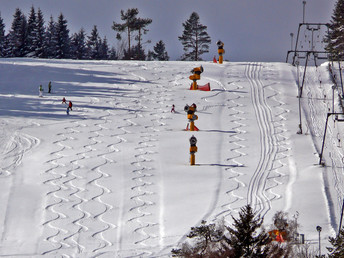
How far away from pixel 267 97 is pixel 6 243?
24.6 metres

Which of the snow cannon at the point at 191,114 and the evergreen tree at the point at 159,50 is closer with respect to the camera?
the snow cannon at the point at 191,114

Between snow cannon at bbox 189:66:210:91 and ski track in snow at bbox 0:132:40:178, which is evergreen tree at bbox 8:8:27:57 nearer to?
snow cannon at bbox 189:66:210:91

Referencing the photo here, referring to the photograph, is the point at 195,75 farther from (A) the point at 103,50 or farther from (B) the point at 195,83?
(A) the point at 103,50

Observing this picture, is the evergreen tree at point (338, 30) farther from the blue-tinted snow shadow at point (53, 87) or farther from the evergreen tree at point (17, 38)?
the evergreen tree at point (17, 38)

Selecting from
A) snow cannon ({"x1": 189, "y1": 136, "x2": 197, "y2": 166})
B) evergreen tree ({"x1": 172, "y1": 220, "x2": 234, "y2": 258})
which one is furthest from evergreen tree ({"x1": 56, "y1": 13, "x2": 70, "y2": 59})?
evergreen tree ({"x1": 172, "y1": 220, "x2": 234, "y2": 258})

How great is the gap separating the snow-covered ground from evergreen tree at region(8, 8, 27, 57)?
68.7ft

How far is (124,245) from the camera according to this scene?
2578 centimetres

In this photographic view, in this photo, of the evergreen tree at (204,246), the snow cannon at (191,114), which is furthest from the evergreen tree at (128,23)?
the evergreen tree at (204,246)

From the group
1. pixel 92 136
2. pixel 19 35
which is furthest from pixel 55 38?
pixel 92 136

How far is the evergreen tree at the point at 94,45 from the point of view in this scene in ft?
274

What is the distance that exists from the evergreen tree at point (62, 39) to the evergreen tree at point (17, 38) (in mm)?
3208

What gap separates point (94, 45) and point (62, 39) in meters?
7.86

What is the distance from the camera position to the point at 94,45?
86750mm

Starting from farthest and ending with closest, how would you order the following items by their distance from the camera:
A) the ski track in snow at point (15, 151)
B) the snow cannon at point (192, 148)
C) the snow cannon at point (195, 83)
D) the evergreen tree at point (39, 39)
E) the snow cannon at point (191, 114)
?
the evergreen tree at point (39, 39) < the snow cannon at point (195, 83) < the snow cannon at point (191, 114) < the ski track in snow at point (15, 151) < the snow cannon at point (192, 148)
